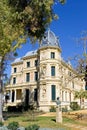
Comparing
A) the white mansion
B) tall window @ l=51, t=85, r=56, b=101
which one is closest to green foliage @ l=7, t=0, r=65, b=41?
the white mansion

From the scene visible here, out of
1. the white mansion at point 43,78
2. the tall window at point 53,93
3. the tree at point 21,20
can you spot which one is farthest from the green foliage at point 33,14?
the tall window at point 53,93

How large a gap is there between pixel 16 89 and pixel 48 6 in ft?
125

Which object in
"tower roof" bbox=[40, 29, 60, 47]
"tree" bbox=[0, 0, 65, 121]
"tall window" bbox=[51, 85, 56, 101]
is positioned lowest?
"tall window" bbox=[51, 85, 56, 101]

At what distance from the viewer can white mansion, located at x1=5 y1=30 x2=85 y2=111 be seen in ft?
159

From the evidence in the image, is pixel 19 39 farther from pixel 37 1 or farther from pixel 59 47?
pixel 59 47

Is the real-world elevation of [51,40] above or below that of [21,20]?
above

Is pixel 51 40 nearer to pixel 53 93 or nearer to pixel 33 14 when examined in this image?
pixel 53 93

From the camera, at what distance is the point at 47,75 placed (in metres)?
48.8

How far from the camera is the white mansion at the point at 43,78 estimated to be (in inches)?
1914

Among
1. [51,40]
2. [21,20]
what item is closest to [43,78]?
[51,40]

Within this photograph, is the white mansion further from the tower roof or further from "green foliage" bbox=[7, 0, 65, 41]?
"green foliage" bbox=[7, 0, 65, 41]

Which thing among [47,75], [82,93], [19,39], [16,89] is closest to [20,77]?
[16,89]

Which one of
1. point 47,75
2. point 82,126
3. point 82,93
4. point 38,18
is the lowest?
point 82,126

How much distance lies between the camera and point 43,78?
49.5 metres
